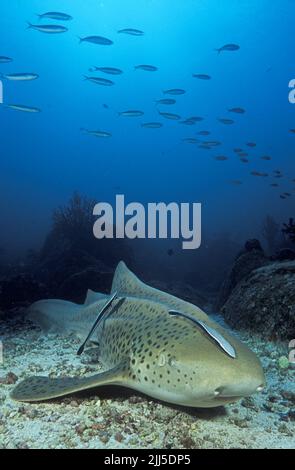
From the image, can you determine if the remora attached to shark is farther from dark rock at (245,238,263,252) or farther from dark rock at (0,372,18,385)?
dark rock at (245,238,263,252)

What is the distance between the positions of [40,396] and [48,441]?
479mm

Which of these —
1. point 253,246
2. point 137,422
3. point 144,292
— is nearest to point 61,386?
point 137,422

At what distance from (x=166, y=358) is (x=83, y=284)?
8588mm

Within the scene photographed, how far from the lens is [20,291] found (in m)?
10.1

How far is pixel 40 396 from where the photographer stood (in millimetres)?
3172

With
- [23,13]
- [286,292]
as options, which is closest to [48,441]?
[286,292]

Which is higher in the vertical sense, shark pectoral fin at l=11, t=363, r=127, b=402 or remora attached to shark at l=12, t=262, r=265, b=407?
remora attached to shark at l=12, t=262, r=265, b=407

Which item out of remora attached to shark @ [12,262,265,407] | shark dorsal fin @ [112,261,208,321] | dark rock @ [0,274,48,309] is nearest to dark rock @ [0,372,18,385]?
remora attached to shark @ [12,262,265,407]

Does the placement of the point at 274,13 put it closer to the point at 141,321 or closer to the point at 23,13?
the point at 23,13

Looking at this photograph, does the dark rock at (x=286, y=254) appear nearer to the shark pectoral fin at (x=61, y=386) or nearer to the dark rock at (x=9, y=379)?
the shark pectoral fin at (x=61, y=386)

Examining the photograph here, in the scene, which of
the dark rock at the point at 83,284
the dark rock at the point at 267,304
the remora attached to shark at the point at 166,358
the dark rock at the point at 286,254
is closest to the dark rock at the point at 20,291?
the dark rock at the point at 83,284

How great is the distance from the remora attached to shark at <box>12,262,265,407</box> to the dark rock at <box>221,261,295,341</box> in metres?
2.64

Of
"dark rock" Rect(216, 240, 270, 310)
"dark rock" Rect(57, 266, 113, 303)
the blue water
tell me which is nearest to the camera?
"dark rock" Rect(216, 240, 270, 310)

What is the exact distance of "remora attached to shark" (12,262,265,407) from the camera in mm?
2564
